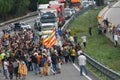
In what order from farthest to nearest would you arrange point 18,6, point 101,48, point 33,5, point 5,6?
point 33,5, point 18,6, point 5,6, point 101,48

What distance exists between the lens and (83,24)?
6812 cm

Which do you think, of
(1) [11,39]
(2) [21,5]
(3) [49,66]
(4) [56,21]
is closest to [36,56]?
(3) [49,66]

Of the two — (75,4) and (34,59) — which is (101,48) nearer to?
(34,59)

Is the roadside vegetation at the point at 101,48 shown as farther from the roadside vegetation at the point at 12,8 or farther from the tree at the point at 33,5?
the tree at the point at 33,5

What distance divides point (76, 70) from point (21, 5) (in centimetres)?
6111

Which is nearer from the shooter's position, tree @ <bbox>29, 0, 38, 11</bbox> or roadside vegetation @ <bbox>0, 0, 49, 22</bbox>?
roadside vegetation @ <bbox>0, 0, 49, 22</bbox>

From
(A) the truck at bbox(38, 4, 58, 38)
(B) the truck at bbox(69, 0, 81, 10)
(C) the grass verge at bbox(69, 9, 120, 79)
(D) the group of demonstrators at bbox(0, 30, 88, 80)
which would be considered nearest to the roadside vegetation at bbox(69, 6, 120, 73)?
(C) the grass verge at bbox(69, 9, 120, 79)

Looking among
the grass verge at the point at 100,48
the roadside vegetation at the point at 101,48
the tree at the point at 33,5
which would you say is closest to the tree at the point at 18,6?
the tree at the point at 33,5

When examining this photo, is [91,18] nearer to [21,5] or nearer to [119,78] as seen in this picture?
[21,5]

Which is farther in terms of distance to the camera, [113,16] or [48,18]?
[113,16]

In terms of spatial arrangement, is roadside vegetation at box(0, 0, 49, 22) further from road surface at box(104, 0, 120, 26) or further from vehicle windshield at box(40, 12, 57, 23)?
vehicle windshield at box(40, 12, 57, 23)

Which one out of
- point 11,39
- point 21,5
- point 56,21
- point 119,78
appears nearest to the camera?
point 119,78

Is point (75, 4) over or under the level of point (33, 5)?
over

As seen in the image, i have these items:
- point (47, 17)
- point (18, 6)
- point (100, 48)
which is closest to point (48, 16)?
point (47, 17)
